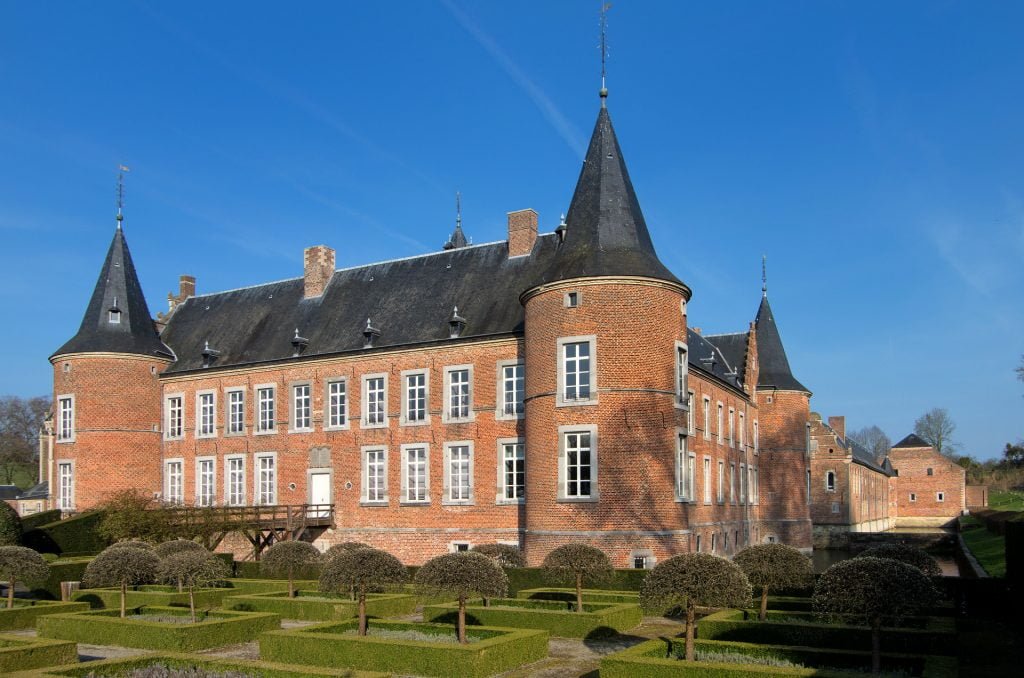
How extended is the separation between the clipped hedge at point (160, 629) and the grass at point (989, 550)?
16.3 meters

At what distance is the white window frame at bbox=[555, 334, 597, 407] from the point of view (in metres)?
22.8

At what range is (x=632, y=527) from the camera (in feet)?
72.6

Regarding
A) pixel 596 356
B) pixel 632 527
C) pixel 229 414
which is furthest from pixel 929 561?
pixel 229 414

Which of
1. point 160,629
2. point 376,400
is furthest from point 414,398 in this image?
point 160,629

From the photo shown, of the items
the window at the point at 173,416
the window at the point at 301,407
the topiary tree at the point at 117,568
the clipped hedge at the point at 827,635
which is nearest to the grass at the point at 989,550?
the clipped hedge at the point at 827,635

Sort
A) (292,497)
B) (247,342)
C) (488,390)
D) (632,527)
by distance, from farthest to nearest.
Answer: (247,342)
(292,497)
(488,390)
(632,527)

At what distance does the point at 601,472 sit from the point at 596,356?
2.82 m

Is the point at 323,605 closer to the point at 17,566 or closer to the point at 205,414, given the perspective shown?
the point at 17,566

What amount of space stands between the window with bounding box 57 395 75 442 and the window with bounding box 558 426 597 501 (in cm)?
1908

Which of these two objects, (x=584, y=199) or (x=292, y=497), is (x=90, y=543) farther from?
(x=584, y=199)

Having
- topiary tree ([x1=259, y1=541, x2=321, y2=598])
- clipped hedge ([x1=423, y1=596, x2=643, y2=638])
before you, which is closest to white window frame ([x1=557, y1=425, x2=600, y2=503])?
clipped hedge ([x1=423, y1=596, x2=643, y2=638])

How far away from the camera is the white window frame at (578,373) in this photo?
22.8m

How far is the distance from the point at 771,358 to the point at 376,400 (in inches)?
728

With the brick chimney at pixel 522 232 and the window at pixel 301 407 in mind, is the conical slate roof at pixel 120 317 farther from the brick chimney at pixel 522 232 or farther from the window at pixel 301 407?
the brick chimney at pixel 522 232
